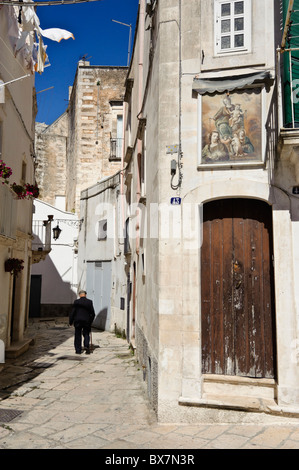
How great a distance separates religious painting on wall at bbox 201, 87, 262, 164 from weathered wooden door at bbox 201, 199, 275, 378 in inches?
29.4

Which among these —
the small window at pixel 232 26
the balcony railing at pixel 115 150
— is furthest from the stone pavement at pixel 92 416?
the balcony railing at pixel 115 150

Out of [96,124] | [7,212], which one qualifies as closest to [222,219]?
[7,212]

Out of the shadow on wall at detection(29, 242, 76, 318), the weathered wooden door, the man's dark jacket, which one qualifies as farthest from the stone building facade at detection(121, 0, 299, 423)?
the shadow on wall at detection(29, 242, 76, 318)

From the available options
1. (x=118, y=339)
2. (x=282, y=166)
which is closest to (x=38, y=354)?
(x=118, y=339)

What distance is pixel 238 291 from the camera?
21.4ft

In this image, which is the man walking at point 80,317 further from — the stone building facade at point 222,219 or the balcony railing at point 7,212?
the stone building facade at point 222,219

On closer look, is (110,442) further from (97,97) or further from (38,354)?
(97,97)

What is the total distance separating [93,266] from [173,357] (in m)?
12.2

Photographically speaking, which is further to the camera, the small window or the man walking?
the man walking

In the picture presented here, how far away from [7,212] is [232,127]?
528 cm

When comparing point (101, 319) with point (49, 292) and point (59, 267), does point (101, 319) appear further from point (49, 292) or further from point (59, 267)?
point (59, 267)

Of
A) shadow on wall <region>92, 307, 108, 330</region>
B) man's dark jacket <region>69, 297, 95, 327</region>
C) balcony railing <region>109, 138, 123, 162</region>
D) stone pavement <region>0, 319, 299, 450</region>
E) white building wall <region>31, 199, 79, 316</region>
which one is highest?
balcony railing <region>109, 138, 123, 162</region>

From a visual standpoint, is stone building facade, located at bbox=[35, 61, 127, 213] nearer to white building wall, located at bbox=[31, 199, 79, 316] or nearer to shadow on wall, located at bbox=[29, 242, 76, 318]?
white building wall, located at bbox=[31, 199, 79, 316]

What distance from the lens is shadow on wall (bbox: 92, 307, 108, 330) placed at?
16.6 metres
